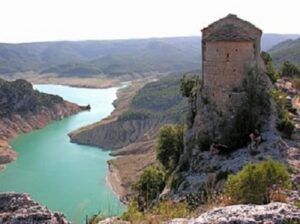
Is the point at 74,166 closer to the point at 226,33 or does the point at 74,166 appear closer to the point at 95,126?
the point at 95,126

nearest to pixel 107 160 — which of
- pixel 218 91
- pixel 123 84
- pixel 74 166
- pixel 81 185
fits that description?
pixel 74 166

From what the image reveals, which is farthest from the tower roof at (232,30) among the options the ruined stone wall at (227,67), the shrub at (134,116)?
the shrub at (134,116)

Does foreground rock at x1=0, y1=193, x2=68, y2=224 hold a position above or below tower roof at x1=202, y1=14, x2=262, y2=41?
below

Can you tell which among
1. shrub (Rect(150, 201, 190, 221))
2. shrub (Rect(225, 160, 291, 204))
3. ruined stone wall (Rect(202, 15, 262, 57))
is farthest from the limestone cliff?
shrub (Rect(150, 201, 190, 221))

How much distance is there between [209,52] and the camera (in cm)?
2902

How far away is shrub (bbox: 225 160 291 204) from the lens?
9.80 metres

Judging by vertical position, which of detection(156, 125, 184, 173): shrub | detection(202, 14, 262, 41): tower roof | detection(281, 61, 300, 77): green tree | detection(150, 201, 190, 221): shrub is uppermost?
detection(202, 14, 262, 41): tower roof

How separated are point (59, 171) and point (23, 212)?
61.1 m

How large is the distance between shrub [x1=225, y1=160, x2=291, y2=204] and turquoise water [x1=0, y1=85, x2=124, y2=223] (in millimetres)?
22332

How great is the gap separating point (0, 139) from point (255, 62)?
69.8 meters

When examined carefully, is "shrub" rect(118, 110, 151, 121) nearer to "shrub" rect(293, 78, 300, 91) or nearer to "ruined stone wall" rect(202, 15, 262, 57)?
"shrub" rect(293, 78, 300, 91)

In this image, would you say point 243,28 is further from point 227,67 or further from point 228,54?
point 227,67

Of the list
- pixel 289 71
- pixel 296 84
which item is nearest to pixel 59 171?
pixel 289 71

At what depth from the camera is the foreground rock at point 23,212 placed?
696cm
